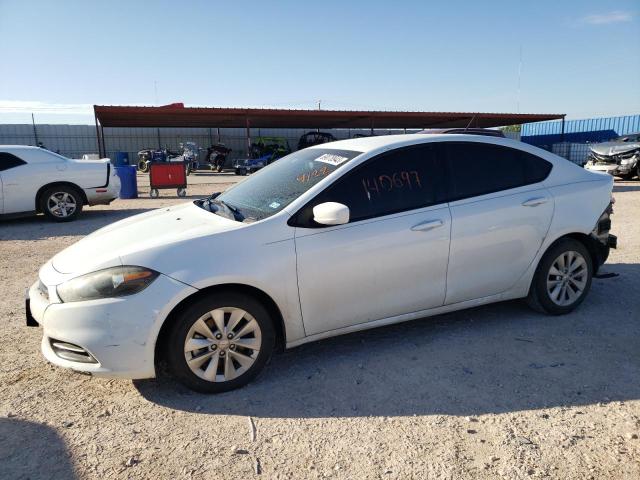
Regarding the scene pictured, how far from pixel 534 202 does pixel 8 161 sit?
9194 mm

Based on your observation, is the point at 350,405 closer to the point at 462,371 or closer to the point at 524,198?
the point at 462,371

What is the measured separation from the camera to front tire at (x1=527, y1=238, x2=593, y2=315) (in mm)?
4000

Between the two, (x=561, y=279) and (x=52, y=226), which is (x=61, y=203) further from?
(x=561, y=279)

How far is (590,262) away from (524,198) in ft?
3.06

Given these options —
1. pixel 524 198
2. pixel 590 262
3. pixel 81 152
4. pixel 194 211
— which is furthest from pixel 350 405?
pixel 81 152

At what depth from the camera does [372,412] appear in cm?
278

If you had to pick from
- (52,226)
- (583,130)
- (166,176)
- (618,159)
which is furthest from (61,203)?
(583,130)

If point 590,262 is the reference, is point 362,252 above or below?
above

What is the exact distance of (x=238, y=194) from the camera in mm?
3869

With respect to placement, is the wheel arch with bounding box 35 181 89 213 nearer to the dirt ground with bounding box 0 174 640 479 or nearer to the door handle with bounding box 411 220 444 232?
the dirt ground with bounding box 0 174 640 479

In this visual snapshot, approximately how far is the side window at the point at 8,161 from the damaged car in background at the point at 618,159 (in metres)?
16.2

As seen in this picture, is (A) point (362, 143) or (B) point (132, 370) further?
(A) point (362, 143)

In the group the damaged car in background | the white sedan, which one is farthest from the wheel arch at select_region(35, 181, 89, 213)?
the damaged car in background

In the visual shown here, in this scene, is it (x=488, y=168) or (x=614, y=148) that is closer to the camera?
(x=488, y=168)
